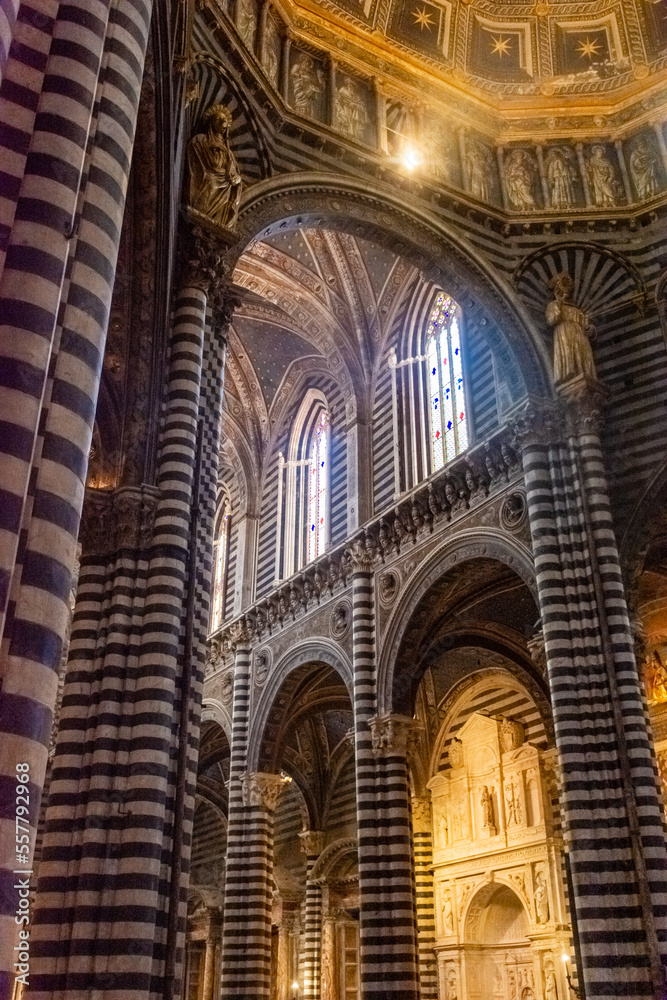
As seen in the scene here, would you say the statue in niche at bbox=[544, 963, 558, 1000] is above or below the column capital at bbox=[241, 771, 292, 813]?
below

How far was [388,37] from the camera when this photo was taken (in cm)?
1730

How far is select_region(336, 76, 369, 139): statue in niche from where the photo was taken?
53.5 feet

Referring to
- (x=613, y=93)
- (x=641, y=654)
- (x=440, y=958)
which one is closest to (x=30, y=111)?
(x=641, y=654)

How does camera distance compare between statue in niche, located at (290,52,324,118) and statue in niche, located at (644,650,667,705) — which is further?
statue in niche, located at (644,650,667,705)

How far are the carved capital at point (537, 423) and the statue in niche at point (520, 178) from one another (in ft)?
15.9

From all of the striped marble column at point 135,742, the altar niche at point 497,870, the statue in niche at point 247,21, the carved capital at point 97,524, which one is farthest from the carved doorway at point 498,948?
the statue in niche at point 247,21

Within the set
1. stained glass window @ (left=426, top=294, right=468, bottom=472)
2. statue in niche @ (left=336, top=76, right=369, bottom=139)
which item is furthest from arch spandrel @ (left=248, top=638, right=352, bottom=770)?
statue in niche @ (left=336, top=76, right=369, bottom=139)

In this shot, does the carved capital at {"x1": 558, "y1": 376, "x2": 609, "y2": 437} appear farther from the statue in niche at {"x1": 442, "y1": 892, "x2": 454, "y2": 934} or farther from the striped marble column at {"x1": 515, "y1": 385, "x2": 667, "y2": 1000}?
the statue in niche at {"x1": 442, "y1": 892, "x2": 454, "y2": 934}

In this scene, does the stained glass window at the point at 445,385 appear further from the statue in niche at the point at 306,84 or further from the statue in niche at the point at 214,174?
the statue in niche at the point at 214,174

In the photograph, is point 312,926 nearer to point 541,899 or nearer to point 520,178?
point 541,899

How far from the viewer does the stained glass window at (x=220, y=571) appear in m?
25.4

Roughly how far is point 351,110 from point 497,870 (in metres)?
16.0

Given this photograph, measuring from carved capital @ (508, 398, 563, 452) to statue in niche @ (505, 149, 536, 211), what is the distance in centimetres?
486

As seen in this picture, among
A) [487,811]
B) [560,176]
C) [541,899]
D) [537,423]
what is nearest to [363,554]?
[537,423]
